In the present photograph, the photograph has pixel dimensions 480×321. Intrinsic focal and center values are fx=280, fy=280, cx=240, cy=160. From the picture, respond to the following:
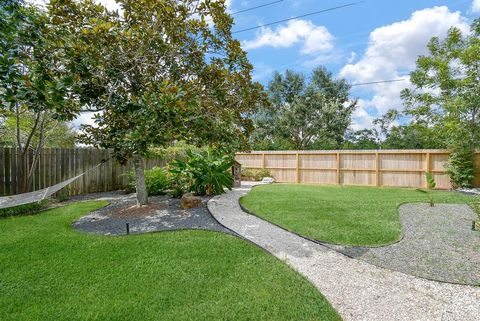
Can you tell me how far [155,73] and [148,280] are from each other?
14.0 ft

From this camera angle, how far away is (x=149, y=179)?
8.12 metres

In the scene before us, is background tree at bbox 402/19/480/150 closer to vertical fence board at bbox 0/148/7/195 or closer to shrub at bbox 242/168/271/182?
shrub at bbox 242/168/271/182

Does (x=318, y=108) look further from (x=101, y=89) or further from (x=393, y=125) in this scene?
(x=101, y=89)

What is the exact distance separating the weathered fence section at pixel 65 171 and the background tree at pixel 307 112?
13088 mm

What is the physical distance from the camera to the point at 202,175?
7711mm

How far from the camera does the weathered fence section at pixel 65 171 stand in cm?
728

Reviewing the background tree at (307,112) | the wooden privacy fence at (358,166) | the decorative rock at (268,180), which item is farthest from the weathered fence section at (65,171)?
the background tree at (307,112)

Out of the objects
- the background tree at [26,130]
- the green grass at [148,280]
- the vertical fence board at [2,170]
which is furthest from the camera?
the background tree at [26,130]

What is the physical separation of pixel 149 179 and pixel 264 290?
19.9 feet

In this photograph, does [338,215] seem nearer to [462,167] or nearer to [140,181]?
[140,181]

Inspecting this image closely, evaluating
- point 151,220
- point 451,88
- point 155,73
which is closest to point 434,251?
point 151,220

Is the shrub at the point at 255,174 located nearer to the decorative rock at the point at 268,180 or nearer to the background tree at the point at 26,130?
the decorative rock at the point at 268,180

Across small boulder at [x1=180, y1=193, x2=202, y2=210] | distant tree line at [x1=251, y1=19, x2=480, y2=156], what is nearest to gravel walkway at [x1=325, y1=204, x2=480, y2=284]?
small boulder at [x1=180, y1=193, x2=202, y2=210]

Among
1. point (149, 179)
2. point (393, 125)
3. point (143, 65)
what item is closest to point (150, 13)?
point (143, 65)
